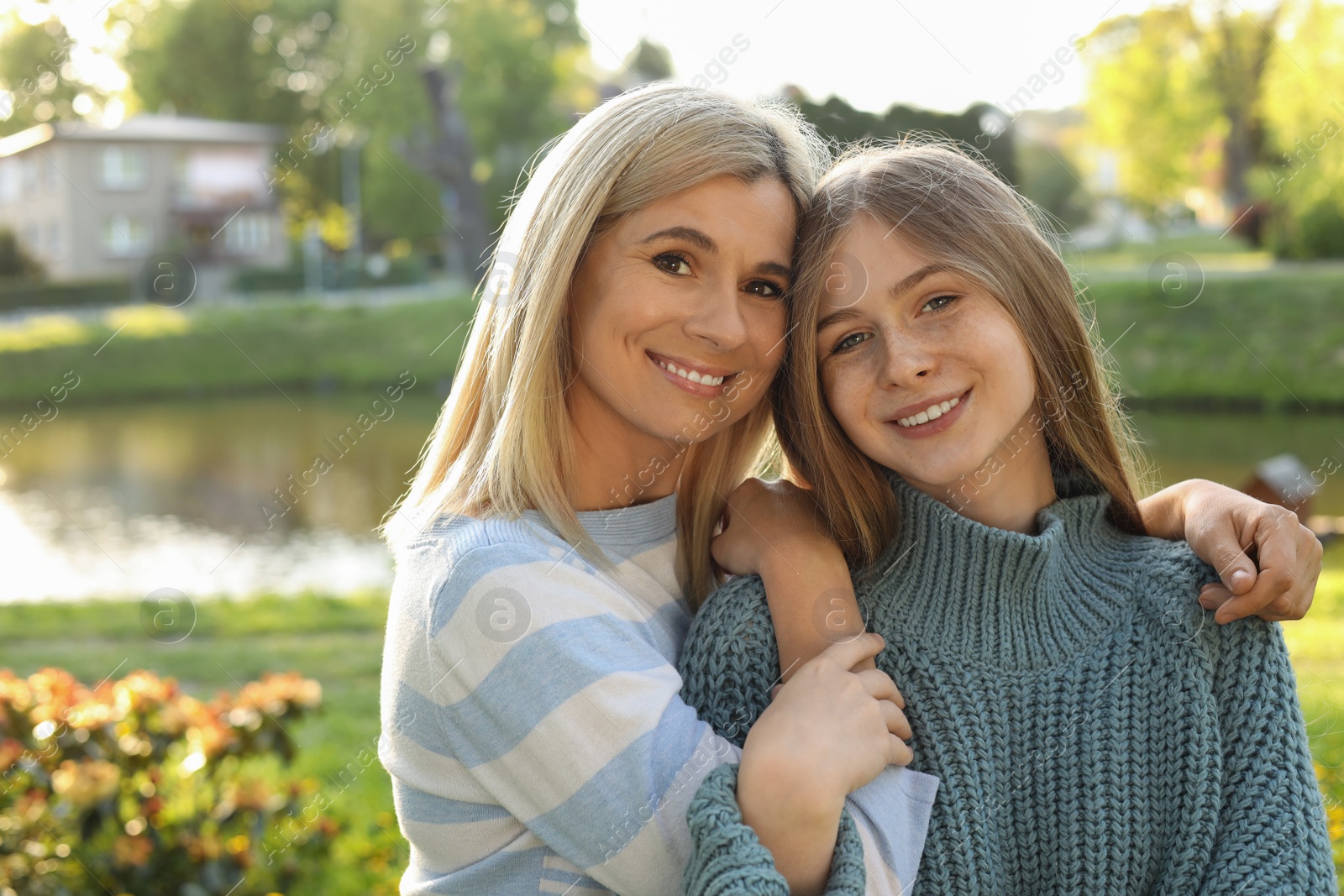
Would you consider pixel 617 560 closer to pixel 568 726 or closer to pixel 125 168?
pixel 568 726

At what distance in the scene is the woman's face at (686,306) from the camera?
6.30ft

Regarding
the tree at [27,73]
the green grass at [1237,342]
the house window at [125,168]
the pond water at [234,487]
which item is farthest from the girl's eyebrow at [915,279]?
the house window at [125,168]

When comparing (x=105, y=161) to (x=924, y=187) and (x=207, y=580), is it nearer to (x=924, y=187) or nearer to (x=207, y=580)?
(x=207, y=580)

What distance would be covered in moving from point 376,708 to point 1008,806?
A: 3550 mm

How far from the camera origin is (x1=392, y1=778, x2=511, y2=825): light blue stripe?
167 cm

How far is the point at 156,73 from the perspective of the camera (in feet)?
110

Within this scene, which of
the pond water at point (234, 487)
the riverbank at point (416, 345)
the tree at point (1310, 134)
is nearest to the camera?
the pond water at point (234, 487)

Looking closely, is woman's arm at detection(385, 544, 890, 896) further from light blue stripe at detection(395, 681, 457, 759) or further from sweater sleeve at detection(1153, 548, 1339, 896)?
sweater sleeve at detection(1153, 548, 1339, 896)

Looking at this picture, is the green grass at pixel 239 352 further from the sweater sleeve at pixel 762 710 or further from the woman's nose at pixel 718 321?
the sweater sleeve at pixel 762 710

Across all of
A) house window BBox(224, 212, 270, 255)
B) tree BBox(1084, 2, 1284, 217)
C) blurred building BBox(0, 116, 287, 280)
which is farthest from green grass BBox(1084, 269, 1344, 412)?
house window BBox(224, 212, 270, 255)

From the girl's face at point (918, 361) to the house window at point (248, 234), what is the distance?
3360cm

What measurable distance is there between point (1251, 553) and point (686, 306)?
0.95 m

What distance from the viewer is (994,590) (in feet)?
6.07

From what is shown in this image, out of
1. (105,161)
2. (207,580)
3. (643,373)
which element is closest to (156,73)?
(105,161)
